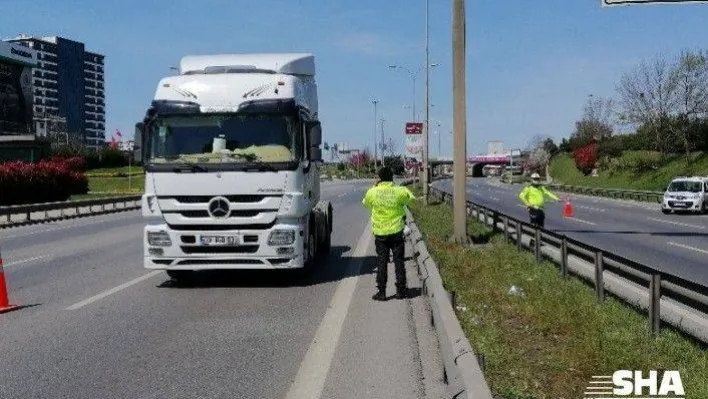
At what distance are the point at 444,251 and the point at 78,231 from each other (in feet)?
49.4

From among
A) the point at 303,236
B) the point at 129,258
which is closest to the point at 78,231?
the point at 129,258

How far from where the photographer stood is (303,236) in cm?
1234

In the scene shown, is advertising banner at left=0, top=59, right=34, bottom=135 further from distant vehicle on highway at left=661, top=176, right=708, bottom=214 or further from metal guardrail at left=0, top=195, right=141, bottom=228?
distant vehicle on highway at left=661, top=176, right=708, bottom=214

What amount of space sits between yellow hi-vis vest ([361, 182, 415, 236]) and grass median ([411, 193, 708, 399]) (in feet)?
3.81

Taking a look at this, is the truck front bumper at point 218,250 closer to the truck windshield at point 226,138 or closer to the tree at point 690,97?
the truck windshield at point 226,138

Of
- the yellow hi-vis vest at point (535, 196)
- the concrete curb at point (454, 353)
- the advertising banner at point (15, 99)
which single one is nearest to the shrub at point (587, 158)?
the advertising banner at point (15, 99)

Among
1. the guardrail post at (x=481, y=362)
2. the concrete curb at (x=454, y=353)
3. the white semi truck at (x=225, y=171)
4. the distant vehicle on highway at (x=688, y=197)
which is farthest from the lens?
the distant vehicle on highway at (x=688, y=197)

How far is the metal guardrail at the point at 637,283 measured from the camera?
7.43 metres

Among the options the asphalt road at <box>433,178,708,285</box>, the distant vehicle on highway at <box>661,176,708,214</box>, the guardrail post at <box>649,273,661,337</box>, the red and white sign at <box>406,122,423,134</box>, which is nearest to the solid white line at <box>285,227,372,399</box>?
the guardrail post at <box>649,273,661,337</box>

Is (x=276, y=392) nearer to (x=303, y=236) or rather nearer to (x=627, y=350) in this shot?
(x=627, y=350)

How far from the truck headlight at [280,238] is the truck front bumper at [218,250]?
0.03 metres

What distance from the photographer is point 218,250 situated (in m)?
11.8

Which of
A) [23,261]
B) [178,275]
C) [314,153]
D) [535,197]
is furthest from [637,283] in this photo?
[23,261]

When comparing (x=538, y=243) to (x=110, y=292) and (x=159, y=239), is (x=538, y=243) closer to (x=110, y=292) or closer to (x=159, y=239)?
(x=159, y=239)
